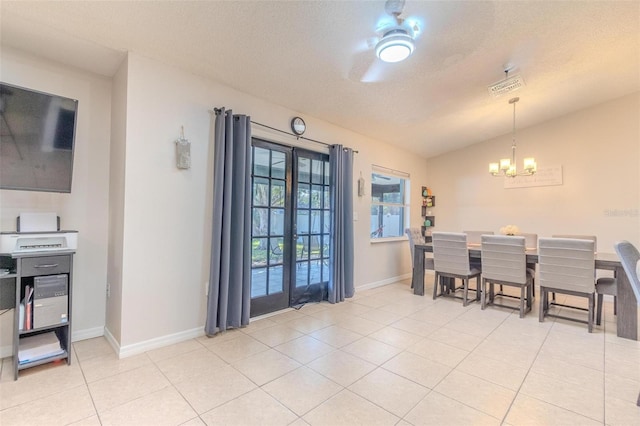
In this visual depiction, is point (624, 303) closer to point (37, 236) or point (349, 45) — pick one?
point (349, 45)

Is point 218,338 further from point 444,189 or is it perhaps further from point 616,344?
point 444,189

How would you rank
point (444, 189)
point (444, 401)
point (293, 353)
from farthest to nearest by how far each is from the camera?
point (444, 189), point (293, 353), point (444, 401)

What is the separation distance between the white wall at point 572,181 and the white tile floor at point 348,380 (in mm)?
2377

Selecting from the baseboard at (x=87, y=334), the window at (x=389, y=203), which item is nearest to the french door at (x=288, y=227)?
the window at (x=389, y=203)

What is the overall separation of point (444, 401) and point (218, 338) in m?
1.97

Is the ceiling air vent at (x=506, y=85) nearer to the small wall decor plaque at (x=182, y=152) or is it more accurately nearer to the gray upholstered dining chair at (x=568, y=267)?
the gray upholstered dining chair at (x=568, y=267)

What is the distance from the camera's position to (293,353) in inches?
101

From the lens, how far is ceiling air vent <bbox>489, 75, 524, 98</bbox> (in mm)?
3406

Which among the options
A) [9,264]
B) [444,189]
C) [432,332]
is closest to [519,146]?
[444,189]

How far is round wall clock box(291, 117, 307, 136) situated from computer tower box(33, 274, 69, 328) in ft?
8.56

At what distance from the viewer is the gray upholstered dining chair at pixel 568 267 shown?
3135mm

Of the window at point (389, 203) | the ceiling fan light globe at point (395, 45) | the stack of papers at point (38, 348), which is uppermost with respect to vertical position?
the ceiling fan light globe at point (395, 45)

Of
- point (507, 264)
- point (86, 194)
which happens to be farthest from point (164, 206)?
point (507, 264)

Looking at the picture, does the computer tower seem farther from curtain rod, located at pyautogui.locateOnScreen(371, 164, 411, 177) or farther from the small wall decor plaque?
curtain rod, located at pyautogui.locateOnScreen(371, 164, 411, 177)
